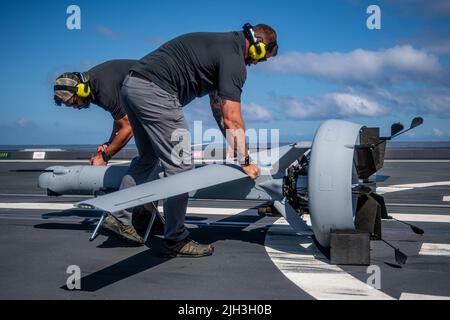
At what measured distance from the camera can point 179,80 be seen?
4574 millimetres

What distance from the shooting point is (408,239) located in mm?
5383

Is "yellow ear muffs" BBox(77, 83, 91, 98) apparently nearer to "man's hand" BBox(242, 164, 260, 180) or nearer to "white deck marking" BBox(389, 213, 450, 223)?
"man's hand" BBox(242, 164, 260, 180)

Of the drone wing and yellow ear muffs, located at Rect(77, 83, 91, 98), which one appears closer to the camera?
the drone wing

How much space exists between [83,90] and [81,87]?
0.04 metres

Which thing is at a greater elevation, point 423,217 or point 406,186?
point 423,217

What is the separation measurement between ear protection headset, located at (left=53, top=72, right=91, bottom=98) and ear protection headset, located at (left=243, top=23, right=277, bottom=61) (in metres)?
2.25

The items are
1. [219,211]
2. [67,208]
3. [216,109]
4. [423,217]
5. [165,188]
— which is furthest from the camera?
[67,208]

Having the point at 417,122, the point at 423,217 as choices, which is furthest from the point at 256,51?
the point at 423,217

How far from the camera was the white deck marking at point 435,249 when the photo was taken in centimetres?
472

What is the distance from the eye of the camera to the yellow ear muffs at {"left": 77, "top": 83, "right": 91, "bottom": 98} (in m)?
5.84

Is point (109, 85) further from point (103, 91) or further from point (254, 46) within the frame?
point (254, 46)

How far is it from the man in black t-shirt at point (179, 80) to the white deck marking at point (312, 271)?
0.90 meters

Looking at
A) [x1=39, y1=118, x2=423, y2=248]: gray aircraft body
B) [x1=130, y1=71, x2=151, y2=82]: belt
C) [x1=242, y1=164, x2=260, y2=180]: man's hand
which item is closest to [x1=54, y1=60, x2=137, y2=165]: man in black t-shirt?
[x1=39, y1=118, x2=423, y2=248]: gray aircraft body
